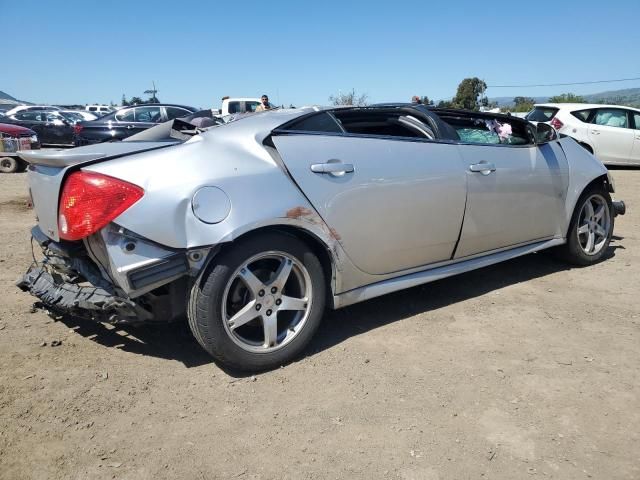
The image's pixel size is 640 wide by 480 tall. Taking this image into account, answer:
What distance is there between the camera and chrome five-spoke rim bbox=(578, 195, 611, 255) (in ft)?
15.1

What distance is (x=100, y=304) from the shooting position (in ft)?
8.36

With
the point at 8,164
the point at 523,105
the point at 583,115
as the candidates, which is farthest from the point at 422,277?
the point at 523,105

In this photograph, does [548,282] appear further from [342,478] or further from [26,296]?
[26,296]

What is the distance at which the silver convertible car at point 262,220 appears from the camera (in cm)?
247

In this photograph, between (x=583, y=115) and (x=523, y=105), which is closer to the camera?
(x=583, y=115)

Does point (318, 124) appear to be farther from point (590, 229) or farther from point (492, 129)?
point (590, 229)

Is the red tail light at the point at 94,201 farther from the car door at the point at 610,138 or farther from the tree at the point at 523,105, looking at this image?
the tree at the point at 523,105

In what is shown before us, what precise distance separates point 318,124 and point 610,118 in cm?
1180

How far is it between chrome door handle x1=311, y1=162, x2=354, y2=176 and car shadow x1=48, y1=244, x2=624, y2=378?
41.1 inches

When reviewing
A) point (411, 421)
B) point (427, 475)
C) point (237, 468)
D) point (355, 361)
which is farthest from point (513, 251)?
point (237, 468)

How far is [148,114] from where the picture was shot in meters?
13.3

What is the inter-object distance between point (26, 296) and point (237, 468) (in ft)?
8.32

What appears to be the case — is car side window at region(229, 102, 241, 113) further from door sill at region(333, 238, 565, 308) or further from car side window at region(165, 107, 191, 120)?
door sill at region(333, 238, 565, 308)

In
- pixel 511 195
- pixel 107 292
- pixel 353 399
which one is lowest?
pixel 353 399
